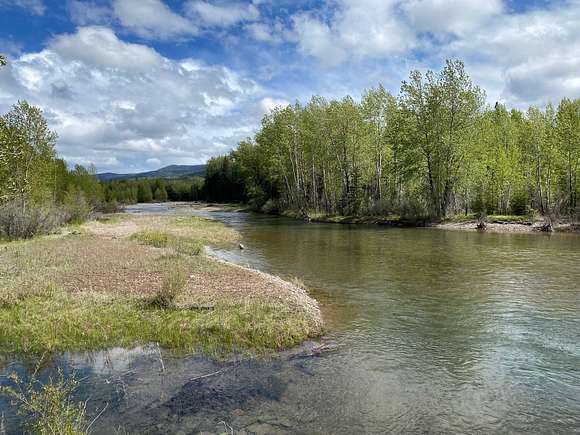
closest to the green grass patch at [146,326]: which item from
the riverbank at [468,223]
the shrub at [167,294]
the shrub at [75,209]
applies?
the shrub at [167,294]

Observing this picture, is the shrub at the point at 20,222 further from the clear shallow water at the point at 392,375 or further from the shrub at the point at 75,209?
the clear shallow water at the point at 392,375

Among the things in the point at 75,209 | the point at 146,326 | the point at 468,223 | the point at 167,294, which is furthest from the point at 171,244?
the point at 468,223

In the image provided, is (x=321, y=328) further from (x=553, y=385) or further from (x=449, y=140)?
(x=449, y=140)

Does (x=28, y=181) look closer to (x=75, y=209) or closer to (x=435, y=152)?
(x=75, y=209)

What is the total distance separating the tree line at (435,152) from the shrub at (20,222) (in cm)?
4143

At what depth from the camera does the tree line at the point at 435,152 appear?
5403 centimetres

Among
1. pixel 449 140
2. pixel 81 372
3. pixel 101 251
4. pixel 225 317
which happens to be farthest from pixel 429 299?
pixel 449 140

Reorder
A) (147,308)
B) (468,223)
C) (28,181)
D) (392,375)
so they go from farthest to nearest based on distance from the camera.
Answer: (468,223)
(28,181)
(147,308)
(392,375)

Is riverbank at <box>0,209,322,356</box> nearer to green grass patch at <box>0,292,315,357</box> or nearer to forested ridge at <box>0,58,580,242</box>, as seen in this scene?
green grass patch at <box>0,292,315,357</box>

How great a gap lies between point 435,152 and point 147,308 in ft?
158

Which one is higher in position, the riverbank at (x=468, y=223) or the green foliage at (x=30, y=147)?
the green foliage at (x=30, y=147)

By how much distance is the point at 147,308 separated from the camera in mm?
16000

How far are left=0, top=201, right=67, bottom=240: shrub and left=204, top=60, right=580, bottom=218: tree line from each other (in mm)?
41431

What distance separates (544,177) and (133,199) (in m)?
174
